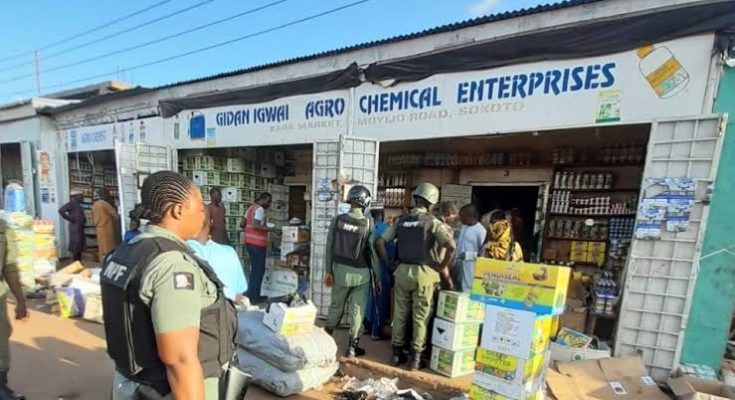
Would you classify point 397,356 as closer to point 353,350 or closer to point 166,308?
point 353,350

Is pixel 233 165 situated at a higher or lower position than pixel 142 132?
lower

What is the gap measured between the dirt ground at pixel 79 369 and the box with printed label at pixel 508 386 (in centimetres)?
54

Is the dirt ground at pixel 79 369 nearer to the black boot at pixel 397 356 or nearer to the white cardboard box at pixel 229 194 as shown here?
the black boot at pixel 397 356

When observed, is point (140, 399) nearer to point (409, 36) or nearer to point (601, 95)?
point (601, 95)

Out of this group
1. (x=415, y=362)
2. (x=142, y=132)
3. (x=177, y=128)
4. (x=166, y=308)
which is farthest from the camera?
(x=142, y=132)

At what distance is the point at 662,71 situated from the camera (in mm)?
3230

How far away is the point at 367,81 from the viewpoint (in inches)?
195

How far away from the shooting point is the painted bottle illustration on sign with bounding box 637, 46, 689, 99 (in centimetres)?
318

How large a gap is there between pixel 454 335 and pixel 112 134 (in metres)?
8.68

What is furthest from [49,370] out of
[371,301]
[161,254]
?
[161,254]

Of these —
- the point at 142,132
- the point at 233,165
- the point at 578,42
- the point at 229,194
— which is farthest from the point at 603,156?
the point at 142,132

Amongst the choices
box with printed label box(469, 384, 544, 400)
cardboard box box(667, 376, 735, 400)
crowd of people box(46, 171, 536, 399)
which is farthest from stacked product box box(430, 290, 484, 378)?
cardboard box box(667, 376, 735, 400)

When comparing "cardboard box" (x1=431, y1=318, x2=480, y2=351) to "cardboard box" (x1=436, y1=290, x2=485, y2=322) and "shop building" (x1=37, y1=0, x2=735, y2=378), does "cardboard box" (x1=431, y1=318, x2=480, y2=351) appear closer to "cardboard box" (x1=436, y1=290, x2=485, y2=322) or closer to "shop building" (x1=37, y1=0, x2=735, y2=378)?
"cardboard box" (x1=436, y1=290, x2=485, y2=322)

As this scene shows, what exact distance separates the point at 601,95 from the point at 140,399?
4099mm
